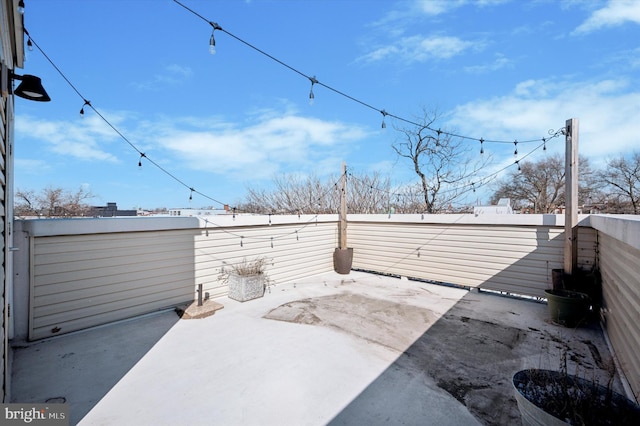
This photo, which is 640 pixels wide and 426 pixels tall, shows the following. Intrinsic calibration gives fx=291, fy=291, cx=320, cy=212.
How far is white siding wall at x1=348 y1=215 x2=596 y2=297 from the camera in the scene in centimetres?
518

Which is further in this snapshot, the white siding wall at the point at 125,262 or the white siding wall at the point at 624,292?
the white siding wall at the point at 125,262

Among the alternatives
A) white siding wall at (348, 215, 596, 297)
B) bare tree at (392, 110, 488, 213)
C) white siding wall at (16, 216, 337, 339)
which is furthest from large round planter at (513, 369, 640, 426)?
bare tree at (392, 110, 488, 213)

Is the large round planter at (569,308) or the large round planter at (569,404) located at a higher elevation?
the large round planter at (569,404)

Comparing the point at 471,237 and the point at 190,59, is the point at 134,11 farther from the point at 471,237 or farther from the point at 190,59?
the point at 471,237

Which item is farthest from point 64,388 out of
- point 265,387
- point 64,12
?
point 64,12

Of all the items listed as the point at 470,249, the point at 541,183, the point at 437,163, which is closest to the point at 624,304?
the point at 470,249

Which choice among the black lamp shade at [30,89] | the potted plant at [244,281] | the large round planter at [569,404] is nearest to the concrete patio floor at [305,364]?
the potted plant at [244,281]

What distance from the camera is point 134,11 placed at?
4531mm

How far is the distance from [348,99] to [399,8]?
2.05m

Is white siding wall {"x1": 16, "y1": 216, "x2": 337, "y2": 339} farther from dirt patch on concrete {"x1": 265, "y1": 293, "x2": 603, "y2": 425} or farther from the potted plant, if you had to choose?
dirt patch on concrete {"x1": 265, "y1": 293, "x2": 603, "y2": 425}

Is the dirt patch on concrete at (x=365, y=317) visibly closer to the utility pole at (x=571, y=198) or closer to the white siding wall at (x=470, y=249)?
the white siding wall at (x=470, y=249)

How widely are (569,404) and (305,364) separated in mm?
2104

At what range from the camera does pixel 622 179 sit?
672 inches

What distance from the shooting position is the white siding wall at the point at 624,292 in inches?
87.4
